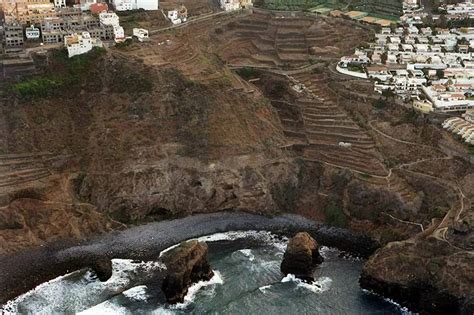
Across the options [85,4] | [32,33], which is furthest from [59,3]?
[32,33]

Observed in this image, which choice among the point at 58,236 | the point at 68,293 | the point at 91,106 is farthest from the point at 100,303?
the point at 91,106

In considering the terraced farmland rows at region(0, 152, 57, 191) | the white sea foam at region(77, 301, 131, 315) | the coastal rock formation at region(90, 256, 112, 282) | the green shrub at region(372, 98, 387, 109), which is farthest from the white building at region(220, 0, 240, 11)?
the white sea foam at region(77, 301, 131, 315)

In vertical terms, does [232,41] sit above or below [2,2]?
below

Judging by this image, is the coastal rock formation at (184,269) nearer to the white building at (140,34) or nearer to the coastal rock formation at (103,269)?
the coastal rock formation at (103,269)

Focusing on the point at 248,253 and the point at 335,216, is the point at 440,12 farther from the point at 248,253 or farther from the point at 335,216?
the point at 248,253

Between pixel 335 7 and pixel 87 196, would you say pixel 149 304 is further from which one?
pixel 335 7

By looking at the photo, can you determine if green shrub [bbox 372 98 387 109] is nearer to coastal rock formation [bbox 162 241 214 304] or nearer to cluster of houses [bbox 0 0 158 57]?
cluster of houses [bbox 0 0 158 57]

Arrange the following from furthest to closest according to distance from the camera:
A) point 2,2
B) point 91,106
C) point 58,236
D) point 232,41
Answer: point 232,41 < point 2,2 < point 91,106 < point 58,236
